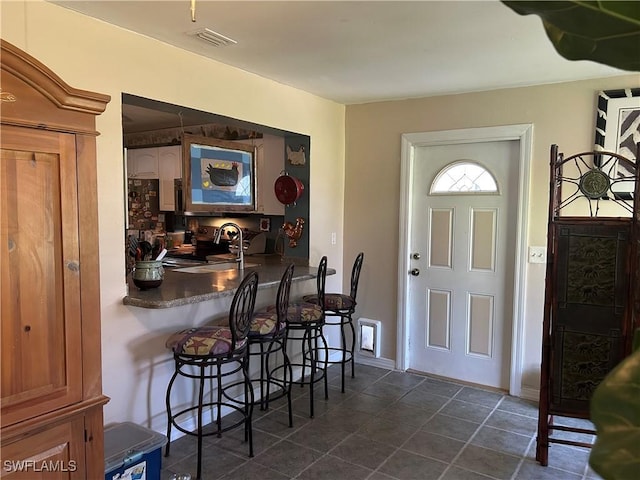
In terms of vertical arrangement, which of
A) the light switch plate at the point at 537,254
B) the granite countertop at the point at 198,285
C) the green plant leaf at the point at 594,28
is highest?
the green plant leaf at the point at 594,28

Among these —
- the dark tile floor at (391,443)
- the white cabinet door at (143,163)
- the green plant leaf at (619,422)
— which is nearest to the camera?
the green plant leaf at (619,422)

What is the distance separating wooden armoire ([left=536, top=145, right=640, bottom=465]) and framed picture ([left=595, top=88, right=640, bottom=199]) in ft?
2.18

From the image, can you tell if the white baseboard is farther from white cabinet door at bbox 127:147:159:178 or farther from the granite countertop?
white cabinet door at bbox 127:147:159:178

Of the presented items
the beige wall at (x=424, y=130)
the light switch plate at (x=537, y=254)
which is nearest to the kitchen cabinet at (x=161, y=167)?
the beige wall at (x=424, y=130)

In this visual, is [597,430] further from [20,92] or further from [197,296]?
[197,296]

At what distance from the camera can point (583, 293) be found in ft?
8.95

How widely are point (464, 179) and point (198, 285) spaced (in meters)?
2.28

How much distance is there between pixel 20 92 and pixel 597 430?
1798 mm

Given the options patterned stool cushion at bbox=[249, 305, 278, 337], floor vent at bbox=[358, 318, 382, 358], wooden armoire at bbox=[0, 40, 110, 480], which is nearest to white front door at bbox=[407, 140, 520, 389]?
floor vent at bbox=[358, 318, 382, 358]

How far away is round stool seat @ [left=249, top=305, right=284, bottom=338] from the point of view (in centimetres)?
302

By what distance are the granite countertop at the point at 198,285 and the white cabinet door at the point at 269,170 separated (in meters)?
0.61

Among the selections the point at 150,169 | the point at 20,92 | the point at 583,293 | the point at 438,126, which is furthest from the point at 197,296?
the point at 150,169

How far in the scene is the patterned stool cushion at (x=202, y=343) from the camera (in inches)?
104

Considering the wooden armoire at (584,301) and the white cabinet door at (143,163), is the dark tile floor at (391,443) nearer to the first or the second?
the wooden armoire at (584,301)
